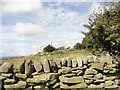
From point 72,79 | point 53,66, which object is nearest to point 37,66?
point 53,66

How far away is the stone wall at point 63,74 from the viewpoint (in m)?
10.7

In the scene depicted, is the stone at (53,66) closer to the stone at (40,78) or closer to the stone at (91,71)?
the stone at (40,78)

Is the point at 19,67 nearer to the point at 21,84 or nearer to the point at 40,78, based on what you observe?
the point at 21,84

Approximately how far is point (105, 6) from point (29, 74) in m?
4.59

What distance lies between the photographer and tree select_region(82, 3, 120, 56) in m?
10.2

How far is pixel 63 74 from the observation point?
11125mm

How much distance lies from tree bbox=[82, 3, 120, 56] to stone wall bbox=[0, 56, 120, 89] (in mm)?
614

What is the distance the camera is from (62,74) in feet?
36.5

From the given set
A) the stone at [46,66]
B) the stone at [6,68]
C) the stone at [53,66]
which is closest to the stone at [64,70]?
the stone at [53,66]

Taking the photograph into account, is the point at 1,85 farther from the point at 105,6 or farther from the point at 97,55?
the point at 105,6

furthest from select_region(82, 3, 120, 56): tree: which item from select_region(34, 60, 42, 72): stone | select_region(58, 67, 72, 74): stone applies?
select_region(34, 60, 42, 72): stone

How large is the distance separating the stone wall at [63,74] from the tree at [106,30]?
0.61 metres

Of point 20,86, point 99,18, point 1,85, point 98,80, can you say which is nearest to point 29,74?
point 20,86

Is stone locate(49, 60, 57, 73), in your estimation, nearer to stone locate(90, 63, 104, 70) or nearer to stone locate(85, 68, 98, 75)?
stone locate(85, 68, 98, 75)
